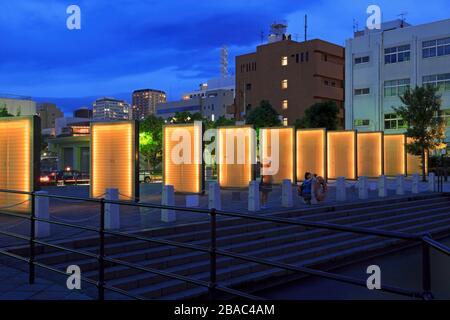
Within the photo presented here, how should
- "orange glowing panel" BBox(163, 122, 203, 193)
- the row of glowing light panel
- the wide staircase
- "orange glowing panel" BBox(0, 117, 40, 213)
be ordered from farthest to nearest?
the row of glowing light panel, "orange glowing panel" BBox(163, 122, 203, 193), "orange glowing panel" BBox(0, 117, 40, 213), the wide staircase

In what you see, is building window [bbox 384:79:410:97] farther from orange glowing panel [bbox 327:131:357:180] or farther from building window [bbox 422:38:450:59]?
orange glowing panel [bbox 327:131:357:180]

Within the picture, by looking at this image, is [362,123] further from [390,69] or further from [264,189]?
[264,189]

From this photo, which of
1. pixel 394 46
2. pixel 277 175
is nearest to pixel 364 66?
pixel 394 46

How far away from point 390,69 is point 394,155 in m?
24.8

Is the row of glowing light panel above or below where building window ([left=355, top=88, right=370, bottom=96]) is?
below

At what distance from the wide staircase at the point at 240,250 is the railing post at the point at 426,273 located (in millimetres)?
5744

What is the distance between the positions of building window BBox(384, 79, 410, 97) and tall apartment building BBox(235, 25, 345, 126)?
41.3 feet

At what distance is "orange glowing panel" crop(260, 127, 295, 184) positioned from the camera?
85.8 ft

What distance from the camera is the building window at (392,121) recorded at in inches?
2296

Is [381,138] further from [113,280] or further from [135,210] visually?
[113,280]

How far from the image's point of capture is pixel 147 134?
177 ft

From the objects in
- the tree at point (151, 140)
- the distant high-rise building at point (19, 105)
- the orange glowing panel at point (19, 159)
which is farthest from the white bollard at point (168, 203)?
the distant high-rise building at point (19, 105)

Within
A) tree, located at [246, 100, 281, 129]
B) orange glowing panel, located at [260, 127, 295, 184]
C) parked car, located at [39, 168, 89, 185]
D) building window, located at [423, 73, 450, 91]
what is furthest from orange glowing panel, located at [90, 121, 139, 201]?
building window, located at [423, 73, 450, 91]
